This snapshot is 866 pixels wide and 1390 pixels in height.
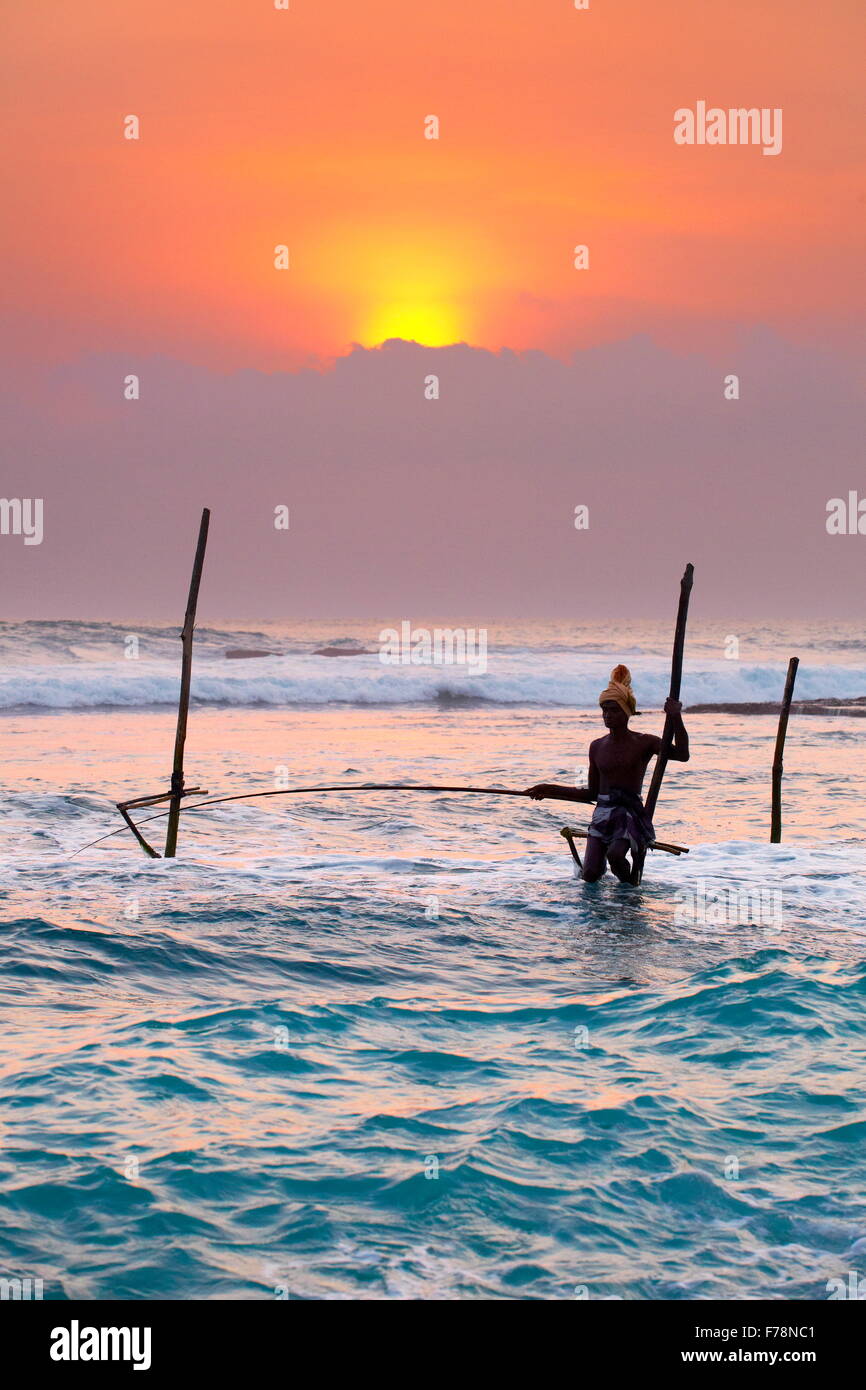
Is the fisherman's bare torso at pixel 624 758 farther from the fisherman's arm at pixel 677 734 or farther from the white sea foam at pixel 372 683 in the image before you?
the white sea foam at pixel 372 683

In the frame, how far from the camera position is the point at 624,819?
436 inches

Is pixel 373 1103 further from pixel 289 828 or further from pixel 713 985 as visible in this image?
pixel 289 828

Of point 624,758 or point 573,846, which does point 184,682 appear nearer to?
point 573,846

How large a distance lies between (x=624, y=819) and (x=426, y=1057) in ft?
15.0

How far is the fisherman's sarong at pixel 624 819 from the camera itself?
1106cm

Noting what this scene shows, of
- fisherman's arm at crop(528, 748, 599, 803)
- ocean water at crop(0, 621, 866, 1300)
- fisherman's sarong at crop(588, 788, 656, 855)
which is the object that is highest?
fisherman's arm at crop(528, 748, 599, 803)

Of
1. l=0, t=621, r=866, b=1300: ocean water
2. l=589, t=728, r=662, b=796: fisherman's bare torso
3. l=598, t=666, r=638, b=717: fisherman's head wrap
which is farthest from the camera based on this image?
l=589, t=728, r=662, b=796: fisherman's bare torso

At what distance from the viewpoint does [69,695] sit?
34.7 metres

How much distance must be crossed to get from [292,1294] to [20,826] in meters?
11.0

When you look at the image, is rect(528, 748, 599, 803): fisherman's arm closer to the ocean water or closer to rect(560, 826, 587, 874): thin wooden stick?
rect(560, 826, 587, 874): thin wooden stick

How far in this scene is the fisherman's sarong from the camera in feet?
36.3

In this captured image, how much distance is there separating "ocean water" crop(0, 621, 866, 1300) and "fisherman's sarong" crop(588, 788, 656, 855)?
584 millimetres

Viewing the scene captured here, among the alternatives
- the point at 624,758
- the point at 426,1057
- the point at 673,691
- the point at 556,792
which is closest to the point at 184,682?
the point at 556,792

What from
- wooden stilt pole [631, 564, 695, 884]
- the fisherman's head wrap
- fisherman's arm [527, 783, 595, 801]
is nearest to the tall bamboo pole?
wooden stilt pole [631, 564, 695, 884]
